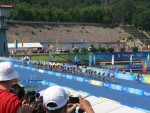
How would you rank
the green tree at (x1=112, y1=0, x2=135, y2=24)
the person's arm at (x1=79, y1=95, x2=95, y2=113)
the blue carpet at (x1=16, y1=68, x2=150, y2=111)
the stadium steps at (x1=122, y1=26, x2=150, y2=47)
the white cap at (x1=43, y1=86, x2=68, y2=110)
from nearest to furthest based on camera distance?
the white cap at (x1=43, y1=86, x2=68, y2=110) < the person's arm at (x1=79, y1=95, x2=95, y2=113) < the blue carpet at (x1=16, y1=68, x2=150, y2=111) < the stadium steps at (x1=122, y1=26, x2=150, y2=47) < the green tree at (x1=112, y1=0, x2=135, y2=24)

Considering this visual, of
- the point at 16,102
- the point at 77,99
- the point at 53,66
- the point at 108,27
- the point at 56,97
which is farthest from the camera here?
the point at 108,27

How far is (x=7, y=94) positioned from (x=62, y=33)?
3280 inches

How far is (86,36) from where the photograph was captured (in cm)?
8900

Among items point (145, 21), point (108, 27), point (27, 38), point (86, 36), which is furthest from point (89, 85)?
point (145, 21)

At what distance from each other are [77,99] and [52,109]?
68cm

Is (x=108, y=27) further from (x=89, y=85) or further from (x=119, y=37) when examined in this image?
(x=89, y=85)

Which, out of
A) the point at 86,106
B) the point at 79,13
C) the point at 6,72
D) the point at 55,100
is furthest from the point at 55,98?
the point at 79,13

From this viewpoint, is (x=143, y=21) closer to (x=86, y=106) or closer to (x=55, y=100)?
(x=86, y=106)

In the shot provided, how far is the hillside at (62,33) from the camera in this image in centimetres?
7837

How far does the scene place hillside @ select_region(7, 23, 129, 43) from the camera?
7837 cm

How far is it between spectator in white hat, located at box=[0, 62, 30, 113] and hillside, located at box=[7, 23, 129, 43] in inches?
2786

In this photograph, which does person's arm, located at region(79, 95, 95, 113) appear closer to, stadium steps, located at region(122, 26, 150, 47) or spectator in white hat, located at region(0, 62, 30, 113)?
spectator in white hat, located at region(0, 62, 30, 113)

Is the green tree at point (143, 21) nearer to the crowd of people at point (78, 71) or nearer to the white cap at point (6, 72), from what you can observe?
the crowd of people at point (78, 71)

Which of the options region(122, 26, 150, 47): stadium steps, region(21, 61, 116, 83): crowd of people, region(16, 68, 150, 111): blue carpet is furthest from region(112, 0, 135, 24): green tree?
region(16, 68, 150, 111): blue carpet
